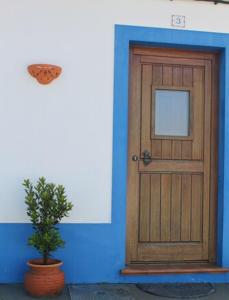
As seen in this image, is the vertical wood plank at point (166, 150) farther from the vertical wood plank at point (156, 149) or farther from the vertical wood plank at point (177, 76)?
the vertical wood plank at point (177, 76)

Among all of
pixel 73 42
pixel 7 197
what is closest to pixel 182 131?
pixel 73 42

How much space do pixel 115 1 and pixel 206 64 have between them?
1.19m

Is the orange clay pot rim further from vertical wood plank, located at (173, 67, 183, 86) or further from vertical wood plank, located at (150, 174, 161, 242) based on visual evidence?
vertical wood plank, located at (173, 67, 183, 86)

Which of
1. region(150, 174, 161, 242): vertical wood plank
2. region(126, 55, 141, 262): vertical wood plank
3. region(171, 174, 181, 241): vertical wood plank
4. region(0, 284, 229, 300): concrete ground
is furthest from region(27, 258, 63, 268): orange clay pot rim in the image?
region(171, 174, 181, 241): vertical wood plank

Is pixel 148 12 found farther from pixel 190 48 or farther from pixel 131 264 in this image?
pixel 131 264

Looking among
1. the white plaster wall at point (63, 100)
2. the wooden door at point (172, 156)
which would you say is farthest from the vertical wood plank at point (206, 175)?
the white plaster wall at point (63, 100)

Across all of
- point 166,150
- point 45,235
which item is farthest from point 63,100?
point 45,235

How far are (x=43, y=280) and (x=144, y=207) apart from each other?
132 centimetres

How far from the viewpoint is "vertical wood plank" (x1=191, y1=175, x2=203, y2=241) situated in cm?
512

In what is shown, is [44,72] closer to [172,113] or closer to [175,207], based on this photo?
[172,113]

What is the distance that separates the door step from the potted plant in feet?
2.54

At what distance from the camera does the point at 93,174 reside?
15.6ft

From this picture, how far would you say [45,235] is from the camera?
13.9 feet

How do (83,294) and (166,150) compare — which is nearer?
(83,294)
